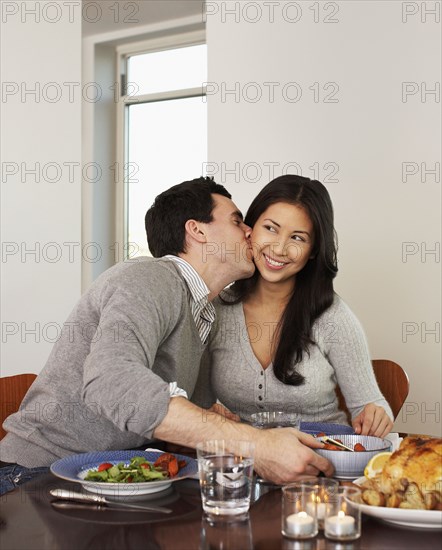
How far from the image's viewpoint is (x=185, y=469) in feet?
4.52

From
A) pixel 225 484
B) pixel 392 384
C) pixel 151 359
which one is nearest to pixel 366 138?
pixel 392 384

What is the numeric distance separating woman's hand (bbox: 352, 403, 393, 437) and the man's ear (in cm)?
58

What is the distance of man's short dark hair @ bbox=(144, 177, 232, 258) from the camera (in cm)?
194

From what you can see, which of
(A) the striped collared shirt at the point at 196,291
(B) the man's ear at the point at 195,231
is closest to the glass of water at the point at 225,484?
(A) the striped collared shirt at the point at 196,291

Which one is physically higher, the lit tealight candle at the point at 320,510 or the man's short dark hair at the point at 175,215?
the man's short dark hair at the point at 175,215

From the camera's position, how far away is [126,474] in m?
1.31

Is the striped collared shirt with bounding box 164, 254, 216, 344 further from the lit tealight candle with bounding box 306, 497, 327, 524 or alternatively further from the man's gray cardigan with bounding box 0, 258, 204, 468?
the lit tealight candle with bounding box 306, 497, 327, 524

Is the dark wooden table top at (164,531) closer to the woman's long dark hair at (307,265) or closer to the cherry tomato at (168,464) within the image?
the cherry tomato at (168,464)

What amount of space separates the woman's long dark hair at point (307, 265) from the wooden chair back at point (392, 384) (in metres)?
0.31

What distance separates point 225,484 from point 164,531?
4.5 inches

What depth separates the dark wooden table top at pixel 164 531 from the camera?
104 centimetres

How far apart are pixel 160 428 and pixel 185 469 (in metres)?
0.09

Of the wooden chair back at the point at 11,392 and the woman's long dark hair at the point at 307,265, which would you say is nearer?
the wooden chair back at the point at 11,392

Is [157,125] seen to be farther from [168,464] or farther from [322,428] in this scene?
[168,464]
